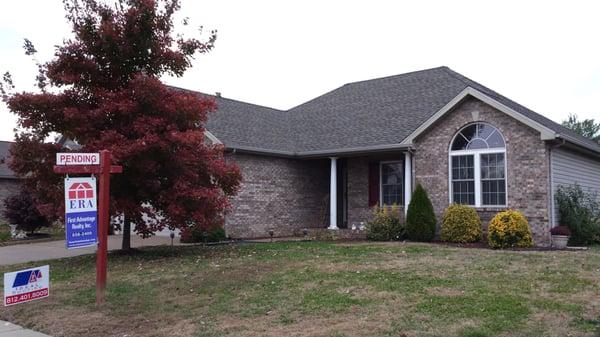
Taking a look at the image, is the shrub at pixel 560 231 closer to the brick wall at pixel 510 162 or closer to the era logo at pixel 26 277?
the brick wall at pixel 510 162

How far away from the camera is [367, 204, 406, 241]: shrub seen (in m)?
16.9

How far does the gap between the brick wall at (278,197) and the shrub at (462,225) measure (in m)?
6.40

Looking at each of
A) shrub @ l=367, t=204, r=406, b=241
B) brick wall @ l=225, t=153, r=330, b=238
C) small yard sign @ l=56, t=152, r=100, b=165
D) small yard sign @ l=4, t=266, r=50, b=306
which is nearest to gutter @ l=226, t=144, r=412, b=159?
brick wall @ l=225, t=153, r=330, b=238

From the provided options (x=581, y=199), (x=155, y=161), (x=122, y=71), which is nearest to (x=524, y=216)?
(x=581, y=199)

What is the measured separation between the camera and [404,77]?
939 inches

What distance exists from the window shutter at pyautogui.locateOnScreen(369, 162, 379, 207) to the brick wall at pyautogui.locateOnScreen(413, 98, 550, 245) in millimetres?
2634

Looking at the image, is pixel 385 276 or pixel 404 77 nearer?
pixel 385 276

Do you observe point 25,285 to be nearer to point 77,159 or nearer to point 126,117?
point 77,159

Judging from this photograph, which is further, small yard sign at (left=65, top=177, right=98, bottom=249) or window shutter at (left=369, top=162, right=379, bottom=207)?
window shutter at (left=369, top=162, right=379, bottom=207)

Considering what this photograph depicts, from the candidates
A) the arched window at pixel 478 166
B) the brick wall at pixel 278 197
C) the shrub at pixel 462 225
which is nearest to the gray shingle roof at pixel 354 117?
the brick wall at pixel 278 197

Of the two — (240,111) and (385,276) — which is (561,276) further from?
(240,111)

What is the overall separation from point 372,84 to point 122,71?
1390 centimetres

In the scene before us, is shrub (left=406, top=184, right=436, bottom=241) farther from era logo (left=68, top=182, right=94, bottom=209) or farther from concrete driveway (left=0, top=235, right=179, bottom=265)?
era logo (left=68, top=182, right=94, bottom=209)

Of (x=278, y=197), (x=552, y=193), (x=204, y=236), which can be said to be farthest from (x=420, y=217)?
(x=204, y=236)
